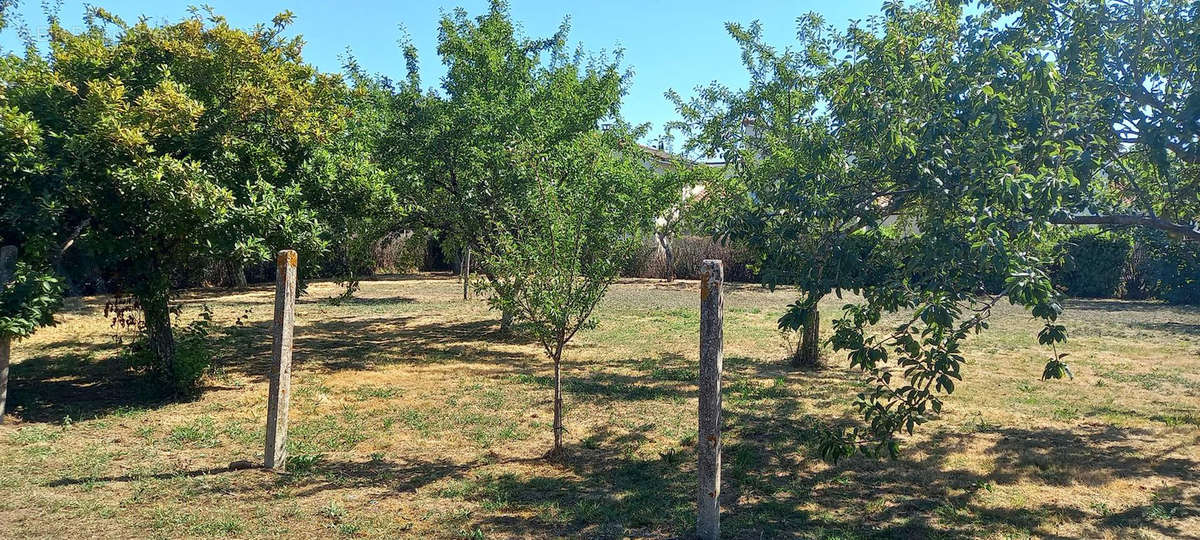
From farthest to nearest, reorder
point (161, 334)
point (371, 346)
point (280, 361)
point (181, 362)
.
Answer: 1. point (371, 346)
2. point (161, 334)
3. point (181, 362)
4. point (280, 361)

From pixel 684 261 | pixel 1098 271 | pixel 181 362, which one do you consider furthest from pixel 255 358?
pixel 1098 271

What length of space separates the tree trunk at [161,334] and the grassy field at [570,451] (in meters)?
0.47

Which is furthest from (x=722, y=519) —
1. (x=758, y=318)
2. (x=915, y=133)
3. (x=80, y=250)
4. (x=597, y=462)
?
(x=758, y=318)

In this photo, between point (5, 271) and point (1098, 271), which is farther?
point (1098, 271)

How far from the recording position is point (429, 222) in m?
13.2

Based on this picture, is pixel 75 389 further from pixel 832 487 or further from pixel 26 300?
pixel 832 487

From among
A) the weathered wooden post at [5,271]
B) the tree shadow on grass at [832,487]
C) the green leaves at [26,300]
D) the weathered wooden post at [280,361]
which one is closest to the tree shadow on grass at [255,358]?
the weathered wooden post at [5,271]

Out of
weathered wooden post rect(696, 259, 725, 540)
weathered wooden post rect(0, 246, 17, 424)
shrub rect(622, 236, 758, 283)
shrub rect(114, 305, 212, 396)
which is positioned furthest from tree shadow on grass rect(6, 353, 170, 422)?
shrub rect(622, 236, 758, 283)

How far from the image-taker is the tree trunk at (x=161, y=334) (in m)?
8.69

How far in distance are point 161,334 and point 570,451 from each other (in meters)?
5.26

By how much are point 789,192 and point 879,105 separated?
101 cm

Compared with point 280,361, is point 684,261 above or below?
above

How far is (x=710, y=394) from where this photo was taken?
4809mm

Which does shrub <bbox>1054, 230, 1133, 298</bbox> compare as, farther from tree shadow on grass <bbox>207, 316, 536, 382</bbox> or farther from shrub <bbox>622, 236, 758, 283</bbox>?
tree shadow on grass <bbox>207, 316, 536, 382</bbox>
